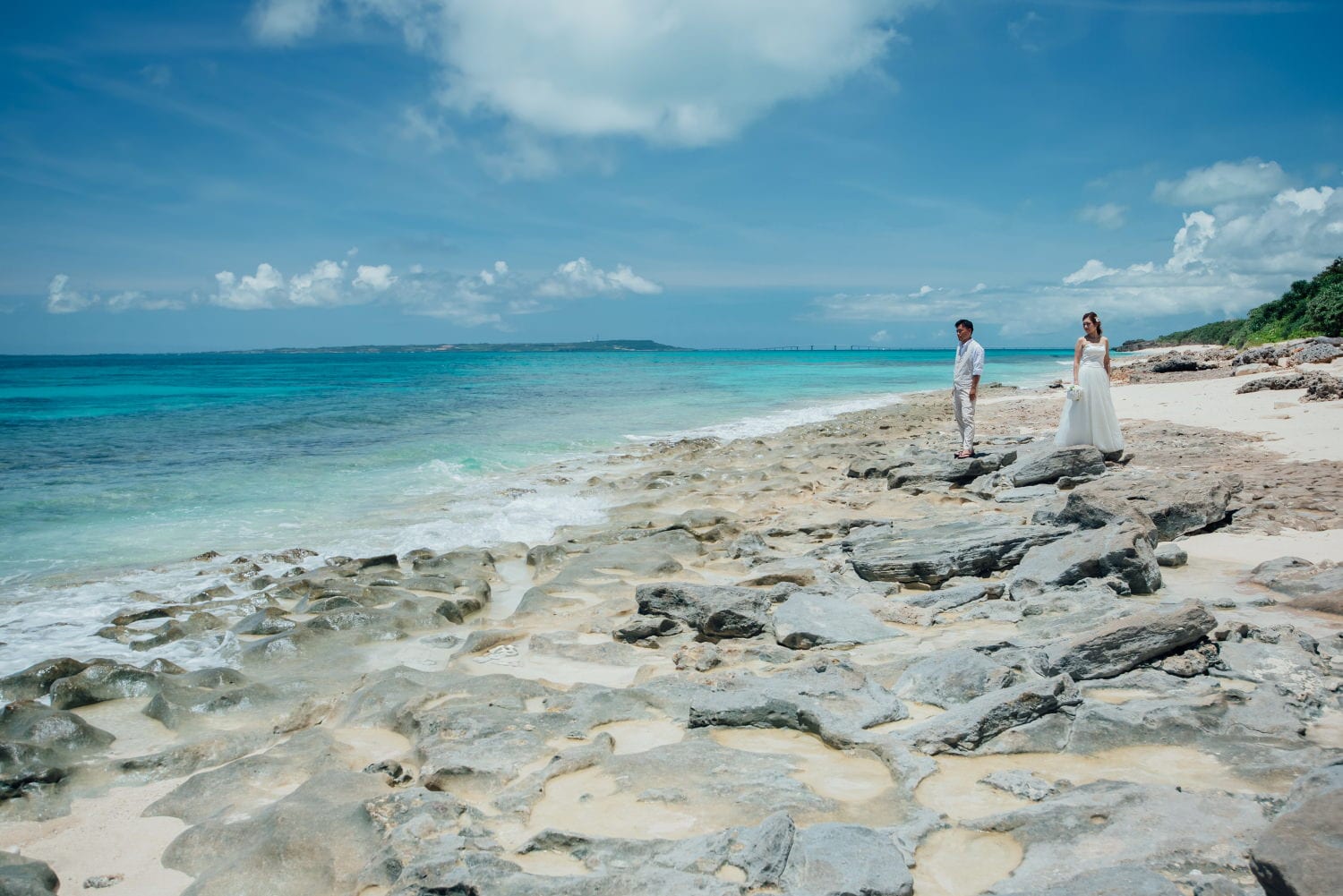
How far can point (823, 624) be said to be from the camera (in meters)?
5.48

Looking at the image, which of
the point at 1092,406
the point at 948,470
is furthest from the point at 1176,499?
the point at 1092,406

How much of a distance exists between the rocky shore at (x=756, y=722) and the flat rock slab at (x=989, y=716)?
0.04 feet

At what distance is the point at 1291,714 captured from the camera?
11.4 ft

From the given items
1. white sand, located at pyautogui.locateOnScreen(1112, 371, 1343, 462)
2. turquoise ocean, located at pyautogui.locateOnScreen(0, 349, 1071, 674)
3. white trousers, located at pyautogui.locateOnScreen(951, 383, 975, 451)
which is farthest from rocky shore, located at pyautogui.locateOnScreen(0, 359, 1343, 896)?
white trousers, located at pyautogui.locateOnScreen(951, 383, 975, 451)

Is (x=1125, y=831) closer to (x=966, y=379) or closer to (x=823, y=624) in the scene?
(x=823, y=624)

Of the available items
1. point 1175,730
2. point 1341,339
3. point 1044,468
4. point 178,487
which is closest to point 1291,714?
point 1175,730

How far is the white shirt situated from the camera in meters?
12.1

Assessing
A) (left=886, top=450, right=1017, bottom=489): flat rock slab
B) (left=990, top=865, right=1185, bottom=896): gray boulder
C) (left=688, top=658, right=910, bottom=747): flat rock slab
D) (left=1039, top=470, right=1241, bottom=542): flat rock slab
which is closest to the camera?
(left=990, top=865, right=1185, bottom=896): gray boulder

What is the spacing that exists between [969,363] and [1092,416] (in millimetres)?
2086

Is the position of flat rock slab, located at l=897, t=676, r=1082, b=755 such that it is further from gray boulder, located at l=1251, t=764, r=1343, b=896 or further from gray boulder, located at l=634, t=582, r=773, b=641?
gray boulder, located at l=634, t=582, r=773, b=641

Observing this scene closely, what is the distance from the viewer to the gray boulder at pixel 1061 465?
926 centimetres

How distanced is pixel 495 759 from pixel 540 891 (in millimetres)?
1260

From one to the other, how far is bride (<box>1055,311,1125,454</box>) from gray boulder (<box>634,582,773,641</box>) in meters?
6.78

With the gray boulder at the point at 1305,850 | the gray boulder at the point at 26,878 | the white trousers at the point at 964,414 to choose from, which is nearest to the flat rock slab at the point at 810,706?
the gray boulder at the point at 1305,850
